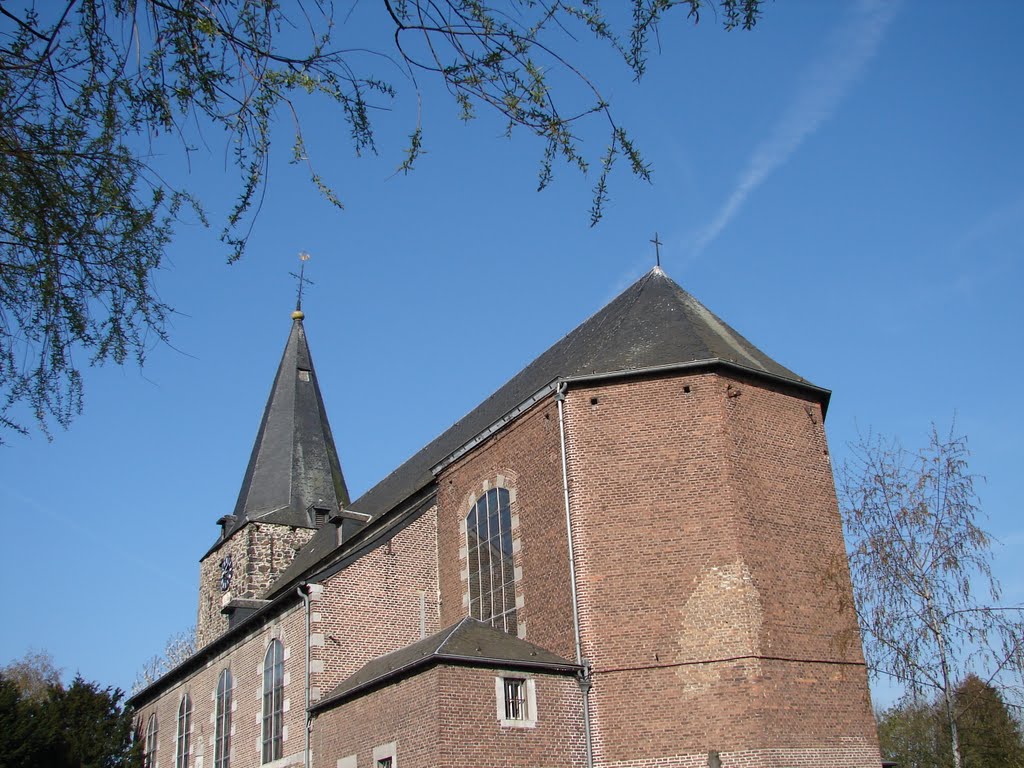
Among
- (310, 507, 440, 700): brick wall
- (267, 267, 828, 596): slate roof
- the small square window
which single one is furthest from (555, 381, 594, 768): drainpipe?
(310, 507, 440, 700): brick wall

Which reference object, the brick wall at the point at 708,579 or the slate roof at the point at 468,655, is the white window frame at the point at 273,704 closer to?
the slate roof at the point at 468,655

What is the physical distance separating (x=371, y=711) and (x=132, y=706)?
13029mm

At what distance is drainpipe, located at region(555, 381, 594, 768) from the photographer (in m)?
13.4

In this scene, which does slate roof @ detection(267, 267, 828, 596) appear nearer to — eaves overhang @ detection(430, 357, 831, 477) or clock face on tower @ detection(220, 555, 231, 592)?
eaves overhang @ detection(430, 357, 831, 477)

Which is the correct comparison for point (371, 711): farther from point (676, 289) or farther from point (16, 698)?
point (16, 698)

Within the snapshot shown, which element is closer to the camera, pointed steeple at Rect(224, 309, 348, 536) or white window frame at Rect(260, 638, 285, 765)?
white window frame at Rect(260, 638, 285, 765)

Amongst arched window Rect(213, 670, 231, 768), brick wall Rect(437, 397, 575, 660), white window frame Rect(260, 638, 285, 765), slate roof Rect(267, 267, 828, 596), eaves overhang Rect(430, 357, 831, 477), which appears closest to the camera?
brick wall Rect(437, 397, 575, 660)

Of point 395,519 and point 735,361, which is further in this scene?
point 395,519

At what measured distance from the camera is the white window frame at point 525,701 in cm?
1322

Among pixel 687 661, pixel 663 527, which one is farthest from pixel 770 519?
pixel 687 661

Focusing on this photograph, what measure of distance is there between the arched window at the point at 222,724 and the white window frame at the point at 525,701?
27.2 feet

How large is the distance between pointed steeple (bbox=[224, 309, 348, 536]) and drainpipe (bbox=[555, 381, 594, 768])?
14211 mm

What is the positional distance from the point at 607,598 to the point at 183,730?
39.8ft

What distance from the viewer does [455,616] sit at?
17359 mm
